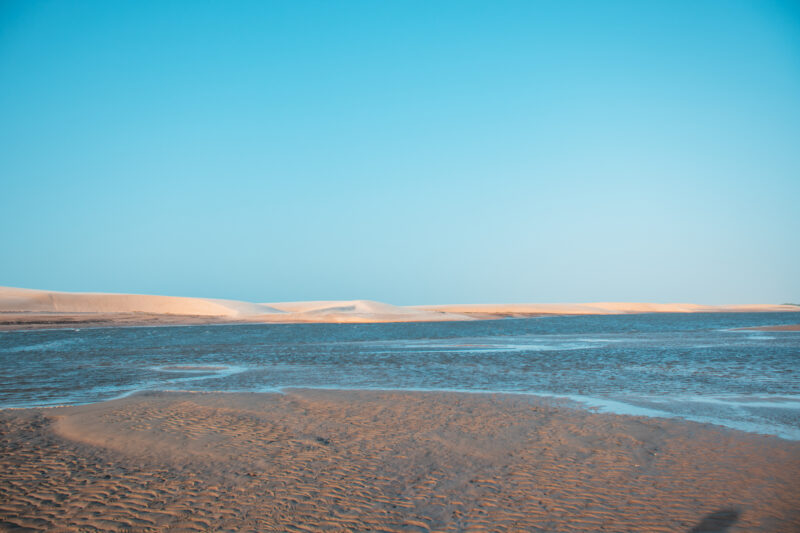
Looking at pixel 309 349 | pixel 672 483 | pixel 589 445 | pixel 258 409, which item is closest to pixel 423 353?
pixel 309 349

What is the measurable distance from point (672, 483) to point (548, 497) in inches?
A: 58.5

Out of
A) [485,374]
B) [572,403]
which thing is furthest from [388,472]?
[485,374]

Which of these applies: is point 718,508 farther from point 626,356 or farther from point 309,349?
point 309,349

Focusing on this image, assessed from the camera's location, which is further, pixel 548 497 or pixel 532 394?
pixel 532 394

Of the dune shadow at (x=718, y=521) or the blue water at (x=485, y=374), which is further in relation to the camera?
the blue water at (x=485, y=374)

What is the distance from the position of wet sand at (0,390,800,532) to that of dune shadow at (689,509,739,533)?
24 millimetres

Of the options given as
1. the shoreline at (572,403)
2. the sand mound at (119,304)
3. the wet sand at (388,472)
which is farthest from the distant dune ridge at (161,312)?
the wet sand at (388,472)

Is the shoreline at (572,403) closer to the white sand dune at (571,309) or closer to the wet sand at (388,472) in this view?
the wet sand at (388,472)

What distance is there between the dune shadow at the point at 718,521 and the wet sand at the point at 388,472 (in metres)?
0.02

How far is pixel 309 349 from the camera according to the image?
25.3 meters

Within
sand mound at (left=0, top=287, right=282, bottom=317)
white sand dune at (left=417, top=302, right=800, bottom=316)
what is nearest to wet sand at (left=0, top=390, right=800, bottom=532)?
sand mound at (left=0, top=287, right=282, bottom=317)

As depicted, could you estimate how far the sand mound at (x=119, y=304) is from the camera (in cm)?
7362

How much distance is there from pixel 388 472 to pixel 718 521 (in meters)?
3.32

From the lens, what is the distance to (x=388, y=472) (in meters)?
6.30
